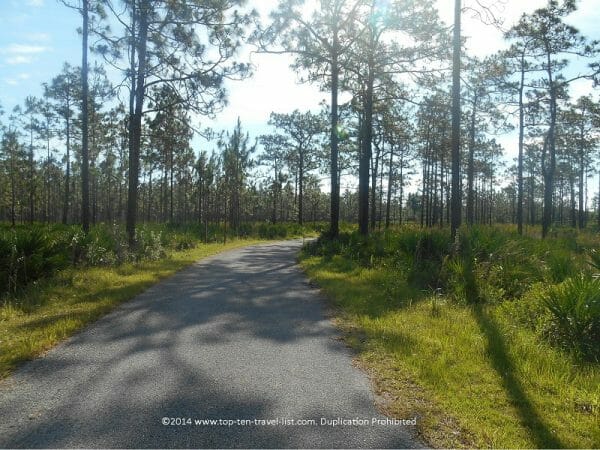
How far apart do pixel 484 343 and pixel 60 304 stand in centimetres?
734

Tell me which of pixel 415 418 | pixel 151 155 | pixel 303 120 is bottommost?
pixel 415 418

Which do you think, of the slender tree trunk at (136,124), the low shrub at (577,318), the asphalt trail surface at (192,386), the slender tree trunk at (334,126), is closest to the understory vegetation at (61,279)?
the asphalt trail surface at (192,386)

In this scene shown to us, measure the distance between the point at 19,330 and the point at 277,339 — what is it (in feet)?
12.6

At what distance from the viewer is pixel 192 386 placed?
4.12 metres

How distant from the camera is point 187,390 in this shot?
402 centimetres

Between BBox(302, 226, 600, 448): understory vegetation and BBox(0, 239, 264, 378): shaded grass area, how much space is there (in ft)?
13.3

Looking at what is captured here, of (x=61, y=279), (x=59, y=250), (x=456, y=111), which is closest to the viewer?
(x=61, y=279)

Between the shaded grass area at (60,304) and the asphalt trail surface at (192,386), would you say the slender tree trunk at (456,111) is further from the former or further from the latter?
the shaded grass area at (60,304)

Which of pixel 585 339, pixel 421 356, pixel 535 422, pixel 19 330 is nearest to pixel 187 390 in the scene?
pixel 421 356

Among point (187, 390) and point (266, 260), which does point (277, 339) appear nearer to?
point (187, 390)

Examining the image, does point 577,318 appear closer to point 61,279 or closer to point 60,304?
point 60,304

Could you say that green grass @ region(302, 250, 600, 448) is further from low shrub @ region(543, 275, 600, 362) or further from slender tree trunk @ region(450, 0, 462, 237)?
slender tree trunk @ region(450, 0, 462, 237)

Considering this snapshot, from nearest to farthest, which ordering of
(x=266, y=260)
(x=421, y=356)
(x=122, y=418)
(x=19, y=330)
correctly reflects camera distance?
(x=122, y=418), (x=421, y=356), (x=19, y=330), (x=266, y=260)

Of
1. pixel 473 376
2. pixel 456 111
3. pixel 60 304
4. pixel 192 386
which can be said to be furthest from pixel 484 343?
pixel 456 111
